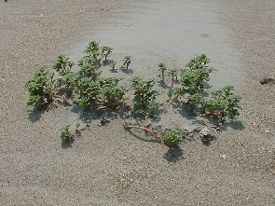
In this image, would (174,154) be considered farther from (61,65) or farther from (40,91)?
(61,65)

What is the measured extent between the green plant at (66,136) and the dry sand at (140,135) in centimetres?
11

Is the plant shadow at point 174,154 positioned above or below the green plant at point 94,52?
below

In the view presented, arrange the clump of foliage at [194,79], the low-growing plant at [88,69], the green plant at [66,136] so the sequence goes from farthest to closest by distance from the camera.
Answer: the low-growing plant at [88,69] → the clump of foliage at [194,79] → the green plant at [66,136]

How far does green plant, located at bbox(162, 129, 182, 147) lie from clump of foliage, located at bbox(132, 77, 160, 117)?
0.58 metres

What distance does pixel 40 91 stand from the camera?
6176 mm

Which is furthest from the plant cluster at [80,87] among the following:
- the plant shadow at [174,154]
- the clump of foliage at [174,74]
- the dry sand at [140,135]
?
the plant shadow at [174,154]

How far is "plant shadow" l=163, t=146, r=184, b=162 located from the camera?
547 cm

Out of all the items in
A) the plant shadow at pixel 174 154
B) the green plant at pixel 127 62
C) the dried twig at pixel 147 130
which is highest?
the green plant at pixel 127 62

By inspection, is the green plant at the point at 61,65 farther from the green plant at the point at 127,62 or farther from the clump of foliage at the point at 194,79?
the clump of foliage at the point at 194,79

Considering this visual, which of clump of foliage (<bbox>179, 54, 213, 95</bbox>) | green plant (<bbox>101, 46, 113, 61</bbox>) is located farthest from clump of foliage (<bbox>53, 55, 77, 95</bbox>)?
clump of foliage (<bbox>179, 54, 213, 95</bbox>)

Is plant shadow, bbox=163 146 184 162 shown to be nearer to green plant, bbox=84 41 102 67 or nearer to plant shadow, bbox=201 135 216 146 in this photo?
plant shadow, bbox=201 135 216 146

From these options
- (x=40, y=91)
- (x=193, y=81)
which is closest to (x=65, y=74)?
(x=40, y=91)

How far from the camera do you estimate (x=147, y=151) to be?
18.3 feet

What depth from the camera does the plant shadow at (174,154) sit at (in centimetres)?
547
